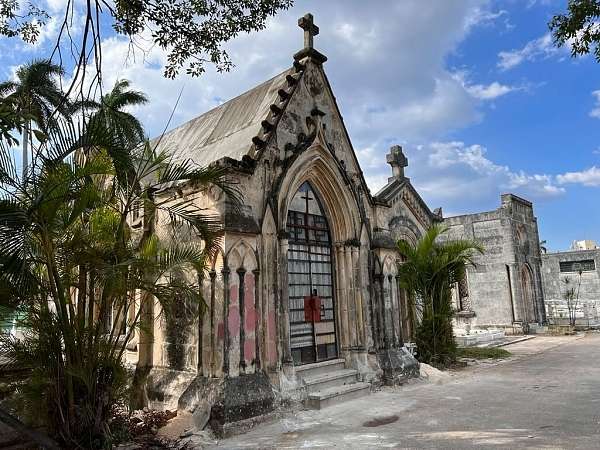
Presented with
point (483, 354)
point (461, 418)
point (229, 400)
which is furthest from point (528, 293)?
point (229, 400)

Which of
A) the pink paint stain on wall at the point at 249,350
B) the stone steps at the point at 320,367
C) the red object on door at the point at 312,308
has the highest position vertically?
the red object on door at the point at 312,308

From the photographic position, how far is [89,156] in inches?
239

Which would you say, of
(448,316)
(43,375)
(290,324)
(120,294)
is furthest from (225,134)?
(448,316)

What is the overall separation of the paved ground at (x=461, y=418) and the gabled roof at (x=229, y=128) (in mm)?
4760

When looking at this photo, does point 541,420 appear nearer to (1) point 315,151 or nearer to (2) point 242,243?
(2) point 242,243

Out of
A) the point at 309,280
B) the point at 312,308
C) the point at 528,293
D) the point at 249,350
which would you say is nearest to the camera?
the point at 249,350

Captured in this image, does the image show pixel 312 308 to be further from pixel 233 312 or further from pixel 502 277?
pixel 502 277

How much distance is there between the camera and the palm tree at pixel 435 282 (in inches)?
516

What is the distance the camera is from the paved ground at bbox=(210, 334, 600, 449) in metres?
6.05

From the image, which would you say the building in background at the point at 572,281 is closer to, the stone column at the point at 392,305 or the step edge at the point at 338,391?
the stone column at the point at 392,305

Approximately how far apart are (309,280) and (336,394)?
229cm

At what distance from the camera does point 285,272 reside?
859cm

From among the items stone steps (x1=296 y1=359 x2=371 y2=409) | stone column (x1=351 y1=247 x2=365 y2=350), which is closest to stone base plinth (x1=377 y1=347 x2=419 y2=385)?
stone column (x1=351 y1=247 x2=365 y2=350)

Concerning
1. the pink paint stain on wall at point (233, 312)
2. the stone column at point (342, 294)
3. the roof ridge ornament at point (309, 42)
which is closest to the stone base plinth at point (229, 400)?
the pink paint stain on wall at point (233, 312)
